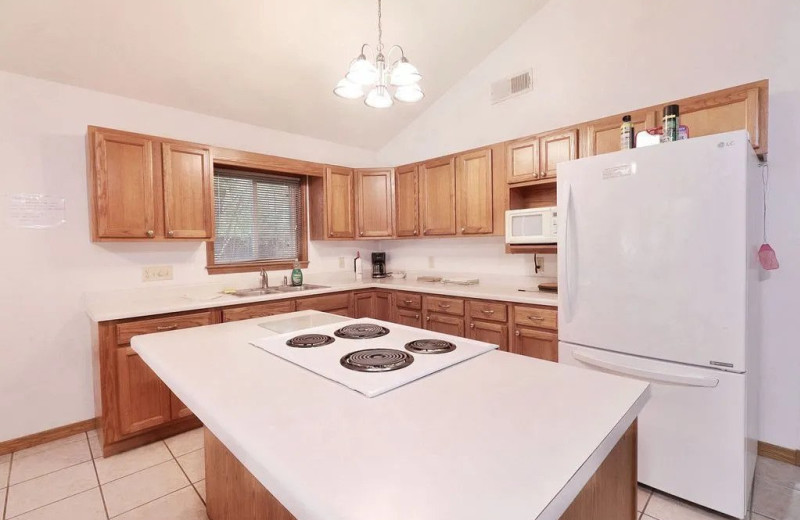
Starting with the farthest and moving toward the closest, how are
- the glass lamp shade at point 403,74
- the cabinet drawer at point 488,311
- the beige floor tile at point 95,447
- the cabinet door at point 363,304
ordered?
the cabinet door at point 363,304 < the cabinet drawer at point 488,311 < the beige floor tile at point 95,447 < the glass lamp shade at point 403,74

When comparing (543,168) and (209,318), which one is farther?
(543,168)

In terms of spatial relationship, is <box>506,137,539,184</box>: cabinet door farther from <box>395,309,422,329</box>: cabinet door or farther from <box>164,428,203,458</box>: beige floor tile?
<box>164,428,203,458</box>: beige floor tile

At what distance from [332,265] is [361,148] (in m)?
1.42

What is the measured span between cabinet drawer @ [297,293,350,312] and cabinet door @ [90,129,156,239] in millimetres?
1222

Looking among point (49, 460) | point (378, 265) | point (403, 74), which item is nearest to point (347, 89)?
point (403, 74)

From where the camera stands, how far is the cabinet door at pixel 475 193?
328 cm

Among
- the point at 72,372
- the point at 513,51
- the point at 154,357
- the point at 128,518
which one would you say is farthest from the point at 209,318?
the point at 513,51

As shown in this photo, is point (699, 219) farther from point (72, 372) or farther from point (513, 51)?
point (72, 372)

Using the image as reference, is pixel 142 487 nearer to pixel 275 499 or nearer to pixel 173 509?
pixel 173 509

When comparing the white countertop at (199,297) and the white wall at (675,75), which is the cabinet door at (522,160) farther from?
the white countertop at (199,297)

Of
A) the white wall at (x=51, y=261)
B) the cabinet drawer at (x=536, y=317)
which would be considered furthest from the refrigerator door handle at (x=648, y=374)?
the white wall at (x=51, y=261)

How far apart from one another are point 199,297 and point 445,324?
1.98 meters

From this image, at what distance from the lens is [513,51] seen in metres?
3.45

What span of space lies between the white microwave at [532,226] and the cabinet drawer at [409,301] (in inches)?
37.4
